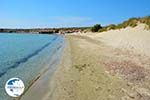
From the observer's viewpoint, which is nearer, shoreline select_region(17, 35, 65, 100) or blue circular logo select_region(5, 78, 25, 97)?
blue circular logo select_region(5, 78, 25, 97)

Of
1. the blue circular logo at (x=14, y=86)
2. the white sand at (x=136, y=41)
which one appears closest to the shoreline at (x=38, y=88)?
the blue circular logo at (x=14, y=86)

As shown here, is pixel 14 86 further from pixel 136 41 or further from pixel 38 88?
pixel 136 41

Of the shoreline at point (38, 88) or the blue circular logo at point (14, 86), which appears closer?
the blue circular logo at point (14, 86)

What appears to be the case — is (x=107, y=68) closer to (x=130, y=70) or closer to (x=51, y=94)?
(x=130, y=70)

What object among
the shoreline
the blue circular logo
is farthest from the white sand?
the blue circular logo

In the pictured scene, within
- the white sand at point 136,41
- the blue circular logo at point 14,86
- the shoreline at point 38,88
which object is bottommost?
the white sand at point 136,41

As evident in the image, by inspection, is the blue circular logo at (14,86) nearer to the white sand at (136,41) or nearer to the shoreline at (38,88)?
the shoreline at (38,88)

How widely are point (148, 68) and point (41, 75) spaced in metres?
5.70

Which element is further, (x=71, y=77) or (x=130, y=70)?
(x=130, y=70)

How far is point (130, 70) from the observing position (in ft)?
53.1

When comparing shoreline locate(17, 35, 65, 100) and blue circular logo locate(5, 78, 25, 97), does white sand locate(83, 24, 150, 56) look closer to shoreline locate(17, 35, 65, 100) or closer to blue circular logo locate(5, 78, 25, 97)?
shoreline locate(17, 35, 65, 100)

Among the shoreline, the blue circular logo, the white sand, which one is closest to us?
the blue circular logo

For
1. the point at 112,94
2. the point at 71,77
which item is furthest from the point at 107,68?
the point at 112,94

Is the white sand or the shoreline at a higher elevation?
the shoreline
